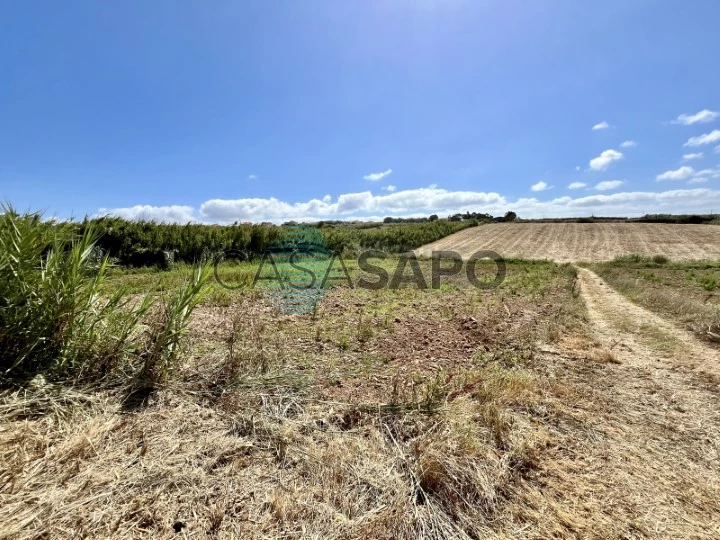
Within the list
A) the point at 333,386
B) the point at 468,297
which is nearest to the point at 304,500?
the point at 333,386

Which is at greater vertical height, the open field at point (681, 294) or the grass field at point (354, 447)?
the grass field at point (354, 447)

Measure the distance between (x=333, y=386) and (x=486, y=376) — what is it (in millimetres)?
1881

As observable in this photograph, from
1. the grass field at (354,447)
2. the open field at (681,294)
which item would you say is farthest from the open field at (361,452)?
the open field at (681,294)

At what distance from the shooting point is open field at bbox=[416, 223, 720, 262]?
24.9 m

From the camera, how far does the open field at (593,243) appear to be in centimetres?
2491

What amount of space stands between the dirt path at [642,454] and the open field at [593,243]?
22.3 m

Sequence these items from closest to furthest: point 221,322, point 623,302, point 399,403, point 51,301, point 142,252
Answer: point 51,301
point 399,403
point 221,322
point 623,302
point 142,252

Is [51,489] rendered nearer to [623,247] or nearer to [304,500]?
[304,500]

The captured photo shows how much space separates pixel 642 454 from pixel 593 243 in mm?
34355

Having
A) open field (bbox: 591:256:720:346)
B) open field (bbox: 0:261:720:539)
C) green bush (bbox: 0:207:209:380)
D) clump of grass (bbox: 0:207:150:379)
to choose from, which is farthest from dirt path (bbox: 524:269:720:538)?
clump of grass (bbox: 0:207:150:379)

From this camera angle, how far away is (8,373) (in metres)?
2.57

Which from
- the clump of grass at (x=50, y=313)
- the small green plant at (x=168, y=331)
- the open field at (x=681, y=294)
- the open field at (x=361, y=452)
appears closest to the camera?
the open field at (x=361, y=452)

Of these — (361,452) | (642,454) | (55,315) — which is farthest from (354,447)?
(55,315)

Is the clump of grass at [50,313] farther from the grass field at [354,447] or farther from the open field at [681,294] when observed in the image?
the open field at [681,294]
